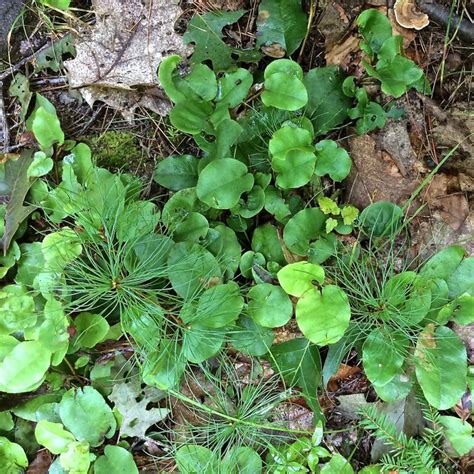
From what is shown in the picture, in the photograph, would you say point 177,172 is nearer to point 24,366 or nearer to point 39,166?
point 39,166

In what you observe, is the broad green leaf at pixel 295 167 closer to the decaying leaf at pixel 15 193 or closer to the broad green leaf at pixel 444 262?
the broad green leaf at pixel 444 262

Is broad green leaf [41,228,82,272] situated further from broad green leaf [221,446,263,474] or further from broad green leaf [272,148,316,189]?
broad green leaf [221,446,263,474]

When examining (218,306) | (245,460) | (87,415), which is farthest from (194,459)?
(218,306)

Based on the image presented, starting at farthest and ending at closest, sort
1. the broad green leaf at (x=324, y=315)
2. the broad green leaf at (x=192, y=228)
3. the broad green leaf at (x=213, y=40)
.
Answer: the broad green leaf at (x=213, y=40) < the broad green leaf at (x=192, y=228) < the broad green leaf at (x=324, y=315)

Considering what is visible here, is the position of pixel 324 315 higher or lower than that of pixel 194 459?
higher

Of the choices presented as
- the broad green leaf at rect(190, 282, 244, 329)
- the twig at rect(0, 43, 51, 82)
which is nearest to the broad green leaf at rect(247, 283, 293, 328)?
the broad green leaf at rect(190, 282, 244, 329)

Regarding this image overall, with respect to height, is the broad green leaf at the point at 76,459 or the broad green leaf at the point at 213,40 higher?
the broad green leaf at the point at 213,40

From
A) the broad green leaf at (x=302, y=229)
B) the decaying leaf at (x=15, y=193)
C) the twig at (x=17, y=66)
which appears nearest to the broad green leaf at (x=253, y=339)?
the broad green leaf at (x=302, y=229)
